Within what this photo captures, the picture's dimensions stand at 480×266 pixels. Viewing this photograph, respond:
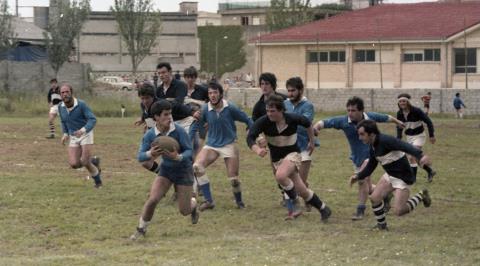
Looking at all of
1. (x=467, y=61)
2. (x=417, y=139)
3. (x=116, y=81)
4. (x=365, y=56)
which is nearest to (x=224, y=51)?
(x=116, y=81)

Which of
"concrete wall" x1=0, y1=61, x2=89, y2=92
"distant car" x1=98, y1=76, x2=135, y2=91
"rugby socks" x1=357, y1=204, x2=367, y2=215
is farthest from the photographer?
"distant car" x1=98, y1=76, x2=135, y2=91

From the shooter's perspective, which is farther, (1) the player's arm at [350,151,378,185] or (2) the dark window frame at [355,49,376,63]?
(2) the dark window frame at [355,49,376,63]

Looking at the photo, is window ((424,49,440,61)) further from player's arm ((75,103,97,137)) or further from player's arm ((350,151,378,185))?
player's arm ((350,151,378,185))

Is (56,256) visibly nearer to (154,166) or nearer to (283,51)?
(154,166)

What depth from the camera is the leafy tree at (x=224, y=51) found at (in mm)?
84688

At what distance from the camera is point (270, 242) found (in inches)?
482


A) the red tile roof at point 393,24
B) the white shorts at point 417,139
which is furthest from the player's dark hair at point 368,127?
the red tile roof at point 393,24

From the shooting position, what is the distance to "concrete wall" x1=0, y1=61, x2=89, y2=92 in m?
57.1

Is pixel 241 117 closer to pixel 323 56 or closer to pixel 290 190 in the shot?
pixel 290 190

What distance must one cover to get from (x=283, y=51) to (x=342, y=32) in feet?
13.2

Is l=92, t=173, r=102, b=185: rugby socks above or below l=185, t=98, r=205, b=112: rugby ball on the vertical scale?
below

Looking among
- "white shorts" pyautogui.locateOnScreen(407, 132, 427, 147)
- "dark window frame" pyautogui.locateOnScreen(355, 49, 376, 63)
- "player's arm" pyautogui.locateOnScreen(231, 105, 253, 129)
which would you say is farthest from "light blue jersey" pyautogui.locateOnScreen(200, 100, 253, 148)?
"dark window frame" pyautogui.locateOnScreen(355, 49, 376, 63)

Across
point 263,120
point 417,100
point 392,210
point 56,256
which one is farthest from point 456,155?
point 417,100

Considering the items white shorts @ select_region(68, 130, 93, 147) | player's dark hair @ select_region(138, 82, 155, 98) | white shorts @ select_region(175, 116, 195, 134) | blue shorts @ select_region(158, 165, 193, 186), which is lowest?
blue shorts @ select_region(158, 165, 193, 186)
